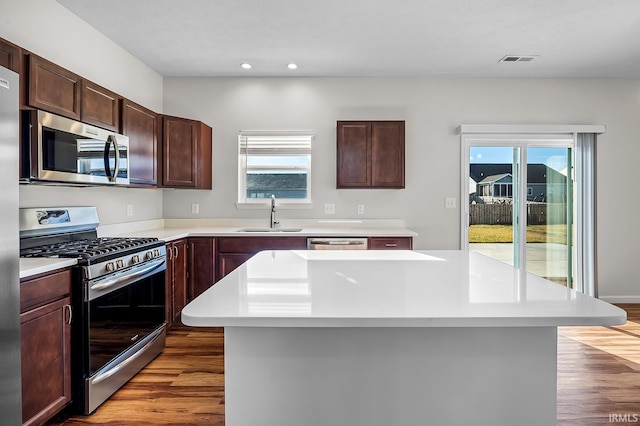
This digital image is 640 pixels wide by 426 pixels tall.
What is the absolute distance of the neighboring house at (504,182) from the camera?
4.68 meters

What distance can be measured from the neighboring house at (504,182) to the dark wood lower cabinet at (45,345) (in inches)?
160

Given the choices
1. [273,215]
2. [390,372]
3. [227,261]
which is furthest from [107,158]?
[390,372]

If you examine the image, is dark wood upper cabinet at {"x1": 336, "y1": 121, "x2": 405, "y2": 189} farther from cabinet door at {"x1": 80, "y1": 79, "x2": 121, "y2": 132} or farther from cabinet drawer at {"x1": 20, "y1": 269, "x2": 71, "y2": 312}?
cabinet drawer at {"x1": 20, "y1": 269, "x2": 71, "y2": 312}

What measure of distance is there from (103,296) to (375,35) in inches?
113

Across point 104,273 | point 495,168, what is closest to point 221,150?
point 104,273

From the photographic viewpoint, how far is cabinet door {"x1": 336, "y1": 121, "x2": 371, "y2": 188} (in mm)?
4312

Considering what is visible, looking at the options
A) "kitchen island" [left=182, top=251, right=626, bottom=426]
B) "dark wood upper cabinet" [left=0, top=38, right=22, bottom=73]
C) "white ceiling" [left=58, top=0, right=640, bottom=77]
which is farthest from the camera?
"white ceiling" [left=58, top=0, right=640, bottom=77]

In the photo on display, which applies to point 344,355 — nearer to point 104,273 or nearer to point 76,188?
point 104,273

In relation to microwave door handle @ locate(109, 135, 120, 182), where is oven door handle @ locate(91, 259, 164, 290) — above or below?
below

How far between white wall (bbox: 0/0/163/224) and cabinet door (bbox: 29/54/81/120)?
430 mm

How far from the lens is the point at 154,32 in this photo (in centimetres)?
344

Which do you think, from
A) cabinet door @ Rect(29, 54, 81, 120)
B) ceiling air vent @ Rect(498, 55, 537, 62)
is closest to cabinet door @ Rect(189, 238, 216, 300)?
cabinet door @ Rect(29, 54, 81, 120)

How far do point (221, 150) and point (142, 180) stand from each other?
1.28 metres

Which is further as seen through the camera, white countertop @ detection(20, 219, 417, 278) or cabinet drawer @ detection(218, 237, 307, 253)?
cabinet drawer @ detection(218, 237, 307, 253)
